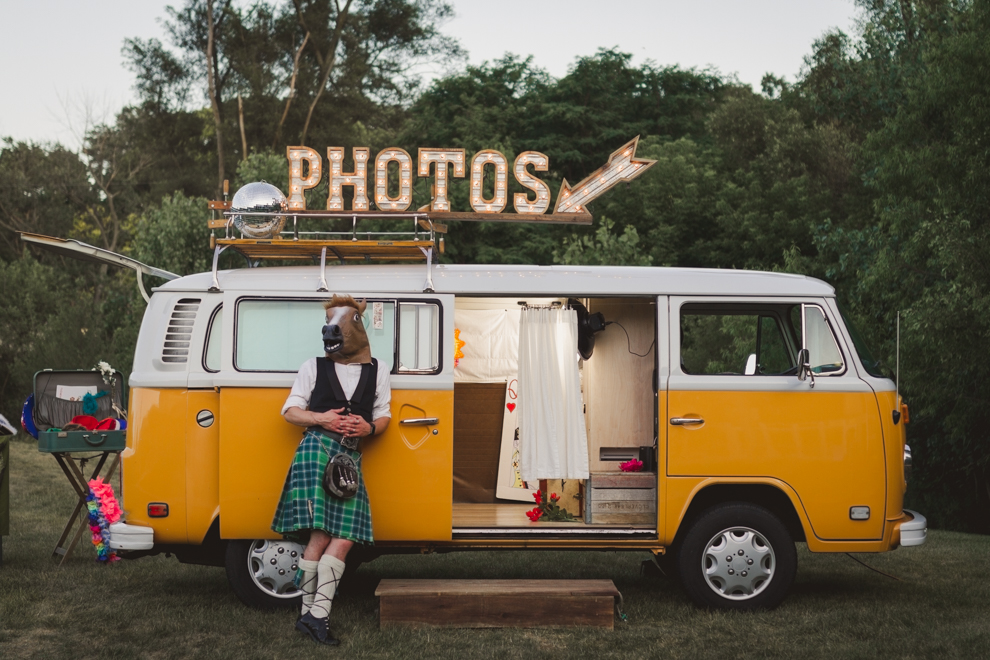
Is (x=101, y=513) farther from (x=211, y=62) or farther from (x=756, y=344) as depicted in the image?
(x=211, y=62)

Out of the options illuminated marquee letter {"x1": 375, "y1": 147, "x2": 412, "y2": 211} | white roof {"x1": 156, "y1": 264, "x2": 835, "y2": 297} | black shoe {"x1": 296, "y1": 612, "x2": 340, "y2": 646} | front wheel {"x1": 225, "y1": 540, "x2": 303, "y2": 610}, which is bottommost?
black shoe {"x1": 296, "y1": 612, "x2": 340, "y2": 646}

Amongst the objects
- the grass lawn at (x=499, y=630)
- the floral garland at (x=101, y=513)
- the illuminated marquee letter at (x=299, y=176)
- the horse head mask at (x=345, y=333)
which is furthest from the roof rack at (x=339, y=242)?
the floral garland at (x=101, y=513)

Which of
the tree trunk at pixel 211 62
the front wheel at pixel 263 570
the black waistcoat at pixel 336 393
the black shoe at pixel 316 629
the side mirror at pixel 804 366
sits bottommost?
the black shoe at pixel 316 629

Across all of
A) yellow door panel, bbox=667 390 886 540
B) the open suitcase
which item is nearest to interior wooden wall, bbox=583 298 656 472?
yellow door panel, bbox=667 390 886 540

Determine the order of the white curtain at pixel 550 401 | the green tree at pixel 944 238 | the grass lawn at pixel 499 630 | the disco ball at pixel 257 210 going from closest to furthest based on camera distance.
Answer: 1. the grass lawn at pixel 499 630
2. the disco ball at pixel 257 210
3. the white curtain at pixel 550 401
4. the green tree at pixel 944 238

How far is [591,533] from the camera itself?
7055mm

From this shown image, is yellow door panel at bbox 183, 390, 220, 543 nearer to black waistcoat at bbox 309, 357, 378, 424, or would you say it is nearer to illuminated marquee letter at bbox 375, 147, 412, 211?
black waistcoat at bbox 309, 357, 378, 424

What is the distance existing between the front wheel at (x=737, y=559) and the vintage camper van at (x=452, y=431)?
0.5 inches

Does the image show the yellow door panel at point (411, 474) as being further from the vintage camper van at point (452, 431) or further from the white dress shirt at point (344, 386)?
the white dress shirt at point (344, 386)

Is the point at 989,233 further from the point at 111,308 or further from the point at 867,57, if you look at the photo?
the point at 111,308

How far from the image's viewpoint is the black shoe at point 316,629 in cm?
622

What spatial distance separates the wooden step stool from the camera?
21.5 feet

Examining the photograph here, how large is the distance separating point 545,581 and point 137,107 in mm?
32688

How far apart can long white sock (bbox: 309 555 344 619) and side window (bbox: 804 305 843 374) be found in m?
3.46
